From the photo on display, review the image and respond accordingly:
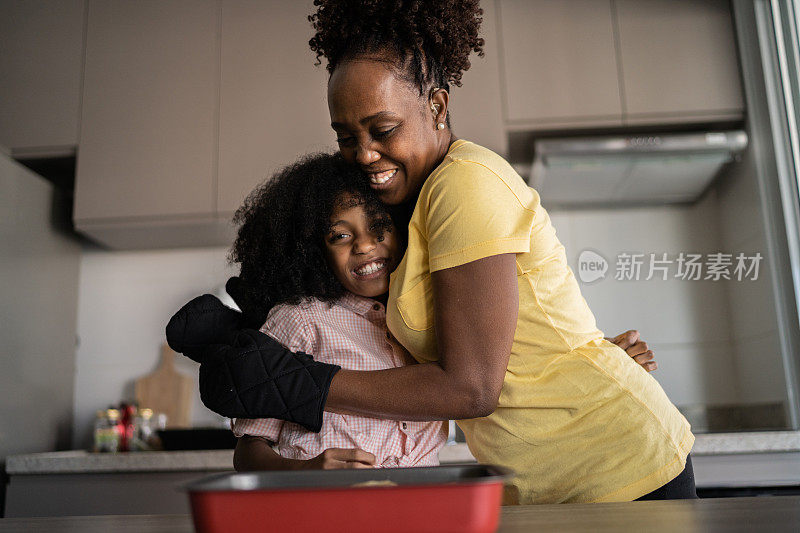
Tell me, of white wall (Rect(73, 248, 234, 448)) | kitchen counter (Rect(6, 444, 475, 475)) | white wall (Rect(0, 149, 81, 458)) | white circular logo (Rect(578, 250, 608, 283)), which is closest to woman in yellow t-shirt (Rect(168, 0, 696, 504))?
kitchen counter (Rect(6, 444, 475, 475))

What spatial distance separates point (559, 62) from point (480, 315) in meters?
1.65

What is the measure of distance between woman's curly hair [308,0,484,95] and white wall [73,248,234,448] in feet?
5.10

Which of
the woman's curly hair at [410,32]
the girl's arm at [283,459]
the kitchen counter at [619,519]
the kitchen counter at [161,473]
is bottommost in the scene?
the kitchen counter at [161,473]

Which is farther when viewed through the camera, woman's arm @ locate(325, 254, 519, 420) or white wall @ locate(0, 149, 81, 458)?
white wall @ locate(0, 149, 81, 458)

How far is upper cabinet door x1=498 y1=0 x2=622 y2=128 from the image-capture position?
2158mm

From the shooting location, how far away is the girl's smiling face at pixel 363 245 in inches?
38.0

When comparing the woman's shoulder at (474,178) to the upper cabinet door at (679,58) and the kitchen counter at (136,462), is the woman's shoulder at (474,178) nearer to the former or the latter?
the kitchen counter at (136,462)

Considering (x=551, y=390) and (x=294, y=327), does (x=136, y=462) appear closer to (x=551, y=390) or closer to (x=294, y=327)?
(x=294, y=327)

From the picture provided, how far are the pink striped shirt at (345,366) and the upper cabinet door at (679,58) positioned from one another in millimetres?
1496

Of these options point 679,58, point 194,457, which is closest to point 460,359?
point 194,457

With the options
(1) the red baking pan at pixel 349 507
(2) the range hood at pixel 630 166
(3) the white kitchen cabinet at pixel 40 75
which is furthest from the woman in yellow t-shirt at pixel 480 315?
(3) the white kitchen cabinet at pixel 40 75

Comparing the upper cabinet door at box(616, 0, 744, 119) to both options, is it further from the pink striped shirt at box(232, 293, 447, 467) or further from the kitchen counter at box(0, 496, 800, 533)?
the kitchen counter at box(0, 496, 800, 533)

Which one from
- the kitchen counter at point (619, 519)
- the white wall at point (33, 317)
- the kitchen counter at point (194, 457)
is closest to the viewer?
the kitchen counter at point (619, 519)

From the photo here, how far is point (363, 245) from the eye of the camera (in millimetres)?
960
